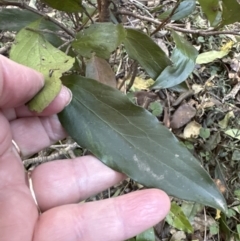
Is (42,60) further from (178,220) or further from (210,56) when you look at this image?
(210,56)

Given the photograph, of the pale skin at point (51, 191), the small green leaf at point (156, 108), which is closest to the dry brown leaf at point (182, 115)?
the small green leaf at point (156, 108)

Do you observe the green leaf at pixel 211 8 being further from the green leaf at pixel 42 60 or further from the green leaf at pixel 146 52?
the green leaf at pixel 42 60

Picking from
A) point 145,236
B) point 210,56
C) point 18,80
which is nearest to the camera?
point 18,80

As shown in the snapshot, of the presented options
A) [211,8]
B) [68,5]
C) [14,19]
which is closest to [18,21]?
[14,19]

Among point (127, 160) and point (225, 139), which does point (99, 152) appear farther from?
point (225, 139)

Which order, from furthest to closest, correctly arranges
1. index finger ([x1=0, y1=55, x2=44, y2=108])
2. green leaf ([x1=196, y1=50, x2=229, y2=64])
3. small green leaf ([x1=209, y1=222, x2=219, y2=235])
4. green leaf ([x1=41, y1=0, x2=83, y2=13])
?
green leaf ([x1=196, y1=50, x2=229, y2=64]) < small green leaf ([x1=209, y1=222, x2=219, y2=235]) < green leaf ([x1=41, y1=0, x2=83, y2=13]) < index finger ([x1=0, y1=55, x2=44, y2=108])

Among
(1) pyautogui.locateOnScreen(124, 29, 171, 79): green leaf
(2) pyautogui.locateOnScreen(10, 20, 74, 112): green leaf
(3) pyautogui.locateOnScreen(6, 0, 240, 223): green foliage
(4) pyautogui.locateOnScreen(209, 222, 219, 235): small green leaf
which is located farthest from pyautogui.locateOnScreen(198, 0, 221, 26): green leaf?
(4) pyautogui.locateOnScreen(209, 222, 219, 235): small green leaf

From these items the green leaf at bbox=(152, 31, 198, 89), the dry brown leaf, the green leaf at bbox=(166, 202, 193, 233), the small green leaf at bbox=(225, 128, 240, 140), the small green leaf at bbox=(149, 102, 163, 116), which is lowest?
the green leaf at bbox=(166, 202, 193, 233)

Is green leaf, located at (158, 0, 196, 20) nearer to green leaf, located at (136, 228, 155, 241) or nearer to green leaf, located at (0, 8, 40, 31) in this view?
green leaf, located at (0, 8, 40, 31)
